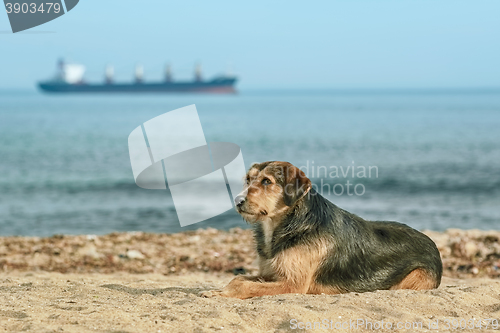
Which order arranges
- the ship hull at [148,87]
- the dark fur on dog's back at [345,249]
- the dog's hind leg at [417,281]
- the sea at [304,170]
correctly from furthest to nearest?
the ship hull at [148,87] → the sea at [304,170] → the dog's hind leg at [417,281] → the dark fur on dog's back at [345,249]

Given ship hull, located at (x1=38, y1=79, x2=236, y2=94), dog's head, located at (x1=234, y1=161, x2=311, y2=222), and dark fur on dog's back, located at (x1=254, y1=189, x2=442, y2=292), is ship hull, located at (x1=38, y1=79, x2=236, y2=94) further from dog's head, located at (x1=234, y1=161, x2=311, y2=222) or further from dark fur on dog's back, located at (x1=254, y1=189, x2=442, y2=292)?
dark fur on dog's back, located at (x1=254, y1=189, x2=442, y2=292)

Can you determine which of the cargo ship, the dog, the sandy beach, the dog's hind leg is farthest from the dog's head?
the cargo ship

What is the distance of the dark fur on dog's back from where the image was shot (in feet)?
19.3

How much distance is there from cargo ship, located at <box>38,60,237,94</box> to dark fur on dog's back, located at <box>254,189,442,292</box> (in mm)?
143880

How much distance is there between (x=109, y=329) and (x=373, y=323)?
7.26 feet

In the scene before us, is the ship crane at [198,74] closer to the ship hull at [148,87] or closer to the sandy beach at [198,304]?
the ship hull at [148,87]

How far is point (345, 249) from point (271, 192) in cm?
97

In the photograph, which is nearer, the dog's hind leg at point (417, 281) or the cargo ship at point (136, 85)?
the dog's hind leg at point (417, 281)

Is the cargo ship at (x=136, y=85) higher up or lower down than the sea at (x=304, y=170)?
lower down

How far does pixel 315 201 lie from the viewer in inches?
234

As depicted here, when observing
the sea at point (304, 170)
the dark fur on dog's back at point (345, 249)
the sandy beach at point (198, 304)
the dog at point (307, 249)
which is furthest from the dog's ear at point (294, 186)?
the sea at point (304, 170)

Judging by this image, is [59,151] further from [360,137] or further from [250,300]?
[250,300]

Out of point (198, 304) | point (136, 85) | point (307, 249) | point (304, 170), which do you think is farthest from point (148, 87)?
point (198, 304)

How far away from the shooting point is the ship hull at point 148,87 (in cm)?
14912
